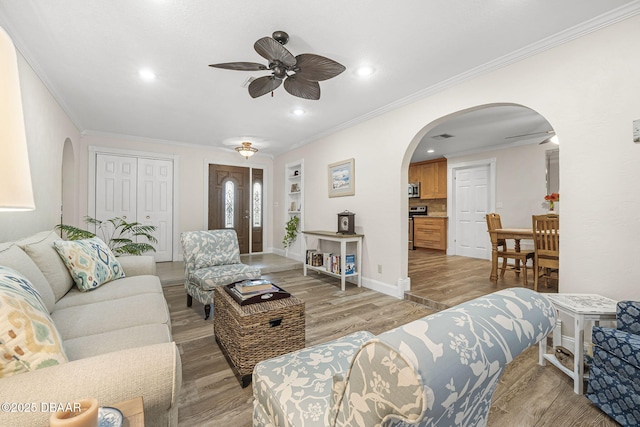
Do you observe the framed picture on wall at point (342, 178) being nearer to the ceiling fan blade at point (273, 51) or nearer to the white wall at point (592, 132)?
the white wall at point (592, 132)

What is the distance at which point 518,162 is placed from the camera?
5.41 meters

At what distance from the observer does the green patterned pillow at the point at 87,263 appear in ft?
6.53

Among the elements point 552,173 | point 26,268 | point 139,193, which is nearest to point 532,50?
point 26,268

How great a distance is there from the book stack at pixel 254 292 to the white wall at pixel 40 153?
174 cm

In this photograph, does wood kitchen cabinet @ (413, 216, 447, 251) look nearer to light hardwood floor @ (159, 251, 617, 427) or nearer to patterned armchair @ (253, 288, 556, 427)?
light hardwood floor @ (159, 251, 617, 427)

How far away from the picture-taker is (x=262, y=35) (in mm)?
2135

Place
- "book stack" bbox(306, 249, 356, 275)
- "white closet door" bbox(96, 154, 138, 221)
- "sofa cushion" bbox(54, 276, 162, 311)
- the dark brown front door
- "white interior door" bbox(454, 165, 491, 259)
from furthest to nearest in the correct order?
"white interior door" bbox(454, 165, 491, 259)
the dark brown front door
"white closet door" bbox(96, 154, 138, 221)
"book stack" bbox(306, 249, 356, 275)
"sofa cushion" bbox(54, 276, 162, 311)

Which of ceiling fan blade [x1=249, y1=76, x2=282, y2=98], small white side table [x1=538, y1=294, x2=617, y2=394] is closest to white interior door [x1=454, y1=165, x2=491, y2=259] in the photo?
small white side table [x1=538, y1=294, x2=617, y2=394]

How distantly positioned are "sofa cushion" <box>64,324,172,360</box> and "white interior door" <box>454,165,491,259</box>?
630 centimetres

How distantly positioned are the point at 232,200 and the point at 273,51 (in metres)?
4.53

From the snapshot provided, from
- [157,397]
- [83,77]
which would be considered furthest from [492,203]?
[83,77]

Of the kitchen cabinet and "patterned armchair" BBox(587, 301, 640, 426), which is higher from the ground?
the kitchen cabinet

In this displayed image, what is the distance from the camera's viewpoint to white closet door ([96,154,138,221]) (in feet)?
15.7

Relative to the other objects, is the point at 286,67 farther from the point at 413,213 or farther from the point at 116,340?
the point at 413,213
